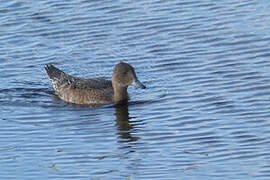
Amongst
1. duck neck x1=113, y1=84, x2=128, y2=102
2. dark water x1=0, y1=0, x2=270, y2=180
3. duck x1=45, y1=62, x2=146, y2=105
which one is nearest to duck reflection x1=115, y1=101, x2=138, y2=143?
dark water x1=0, y1=0, x2=270, y2=180

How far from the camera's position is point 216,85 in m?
13.7

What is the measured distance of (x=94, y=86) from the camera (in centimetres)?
1450

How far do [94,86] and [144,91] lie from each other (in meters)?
0.83

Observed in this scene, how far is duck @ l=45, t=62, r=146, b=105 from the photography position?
14141mm

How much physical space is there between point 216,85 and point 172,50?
2.03m

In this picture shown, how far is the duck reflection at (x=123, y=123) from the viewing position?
1180 cm

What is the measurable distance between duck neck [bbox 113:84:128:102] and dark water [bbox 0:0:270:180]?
25 centimetres

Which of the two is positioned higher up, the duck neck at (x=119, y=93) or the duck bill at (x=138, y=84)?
the duck bill at (x=138, y=84)

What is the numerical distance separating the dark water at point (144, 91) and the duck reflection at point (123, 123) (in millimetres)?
28

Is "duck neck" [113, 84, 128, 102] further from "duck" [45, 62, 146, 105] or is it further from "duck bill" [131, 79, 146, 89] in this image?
"duck bill" [131, 79, 146, 89]

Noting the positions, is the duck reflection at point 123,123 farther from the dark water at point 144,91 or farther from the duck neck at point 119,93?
the duck neck at point 119,93

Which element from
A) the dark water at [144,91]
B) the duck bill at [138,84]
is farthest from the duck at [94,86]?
the dark water at [144,91]

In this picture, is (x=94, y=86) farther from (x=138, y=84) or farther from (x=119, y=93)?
(x=138, y=84)

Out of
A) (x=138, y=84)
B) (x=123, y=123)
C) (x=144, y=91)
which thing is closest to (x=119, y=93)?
(x=144, y=91)
